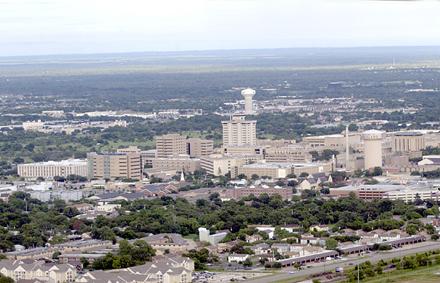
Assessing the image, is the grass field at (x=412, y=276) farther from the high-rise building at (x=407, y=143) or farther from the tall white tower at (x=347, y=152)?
the high-rise building at (x=407, y=143)

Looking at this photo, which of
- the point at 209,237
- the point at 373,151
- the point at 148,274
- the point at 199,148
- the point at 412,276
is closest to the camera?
the point at 148,274

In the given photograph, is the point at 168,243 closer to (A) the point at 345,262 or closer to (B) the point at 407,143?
(A) the point at 345,262

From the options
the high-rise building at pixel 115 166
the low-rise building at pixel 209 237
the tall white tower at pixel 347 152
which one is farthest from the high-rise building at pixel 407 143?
→ the low-rise building at pixel 209 237

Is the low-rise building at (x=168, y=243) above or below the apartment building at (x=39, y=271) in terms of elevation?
below

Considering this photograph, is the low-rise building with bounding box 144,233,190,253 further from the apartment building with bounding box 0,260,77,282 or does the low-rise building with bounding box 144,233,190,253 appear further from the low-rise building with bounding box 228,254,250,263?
the apartment building with bounding box 0,260,77,282

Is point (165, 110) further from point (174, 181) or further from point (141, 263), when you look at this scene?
point (141, 263)

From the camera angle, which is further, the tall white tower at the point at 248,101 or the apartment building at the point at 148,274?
the tall white tower at the point at 248,101

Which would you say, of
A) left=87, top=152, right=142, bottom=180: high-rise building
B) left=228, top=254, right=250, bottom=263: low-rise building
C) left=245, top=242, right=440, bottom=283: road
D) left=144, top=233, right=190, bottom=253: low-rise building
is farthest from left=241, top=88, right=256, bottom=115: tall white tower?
left=228, top=254, right=250, bottom=263: low-rise building

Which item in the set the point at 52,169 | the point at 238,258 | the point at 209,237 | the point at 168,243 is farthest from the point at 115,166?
the point at 238,258
